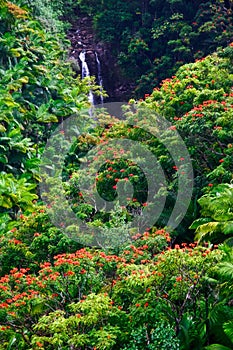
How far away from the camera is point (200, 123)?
1030 cm

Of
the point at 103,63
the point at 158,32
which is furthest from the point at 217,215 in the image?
the point at 103,63

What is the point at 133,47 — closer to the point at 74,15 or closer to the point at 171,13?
the point at 171,13

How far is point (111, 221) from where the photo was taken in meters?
8.84

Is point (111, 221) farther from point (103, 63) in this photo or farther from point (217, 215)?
point (103, 63)

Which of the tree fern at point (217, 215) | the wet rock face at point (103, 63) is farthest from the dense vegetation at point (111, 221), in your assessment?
the wet rock face at point (103, 63)

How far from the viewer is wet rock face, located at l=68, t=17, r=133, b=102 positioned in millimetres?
23719

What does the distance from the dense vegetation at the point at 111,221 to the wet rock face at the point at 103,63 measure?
3.63m

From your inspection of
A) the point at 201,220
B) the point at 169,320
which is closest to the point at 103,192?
the point at 201,220

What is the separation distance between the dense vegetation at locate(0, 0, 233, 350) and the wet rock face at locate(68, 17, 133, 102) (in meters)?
3.63

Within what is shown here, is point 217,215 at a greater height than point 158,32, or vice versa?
point 158,32

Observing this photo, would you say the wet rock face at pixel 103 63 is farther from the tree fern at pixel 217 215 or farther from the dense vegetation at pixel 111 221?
the tree fern at pixel 217 215

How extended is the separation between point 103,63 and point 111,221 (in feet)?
54.3

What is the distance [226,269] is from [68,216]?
164 inches

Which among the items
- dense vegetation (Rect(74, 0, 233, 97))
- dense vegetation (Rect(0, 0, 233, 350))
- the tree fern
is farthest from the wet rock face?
the tree fern
